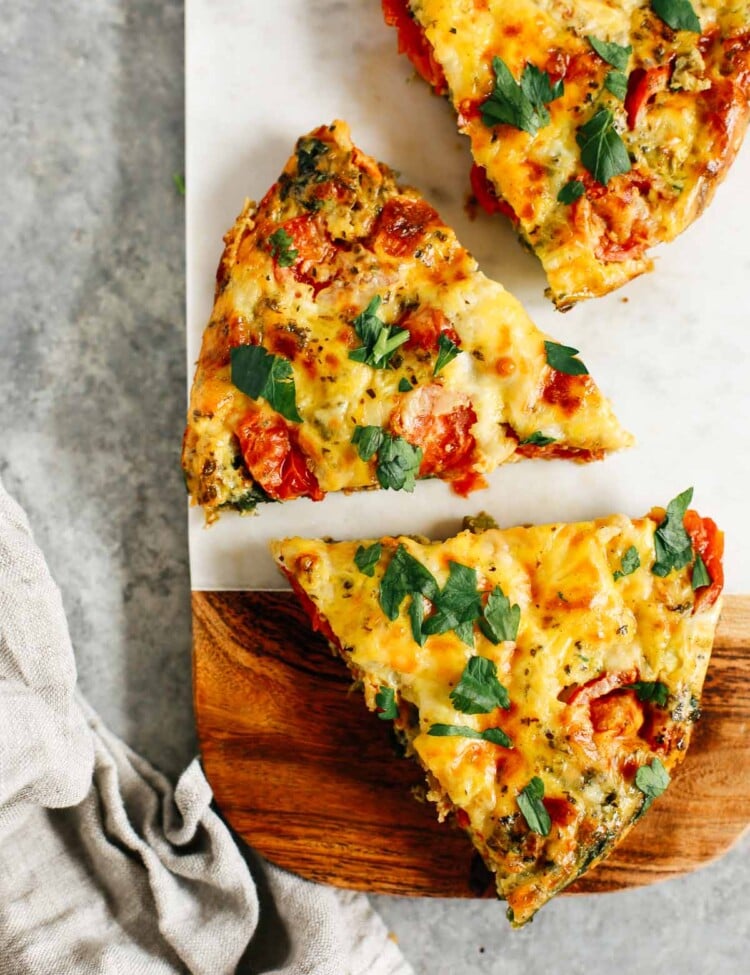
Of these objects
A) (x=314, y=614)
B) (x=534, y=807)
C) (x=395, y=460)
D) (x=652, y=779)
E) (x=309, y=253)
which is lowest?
(x=652, y=779)

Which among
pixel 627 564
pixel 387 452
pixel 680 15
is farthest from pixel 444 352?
pixel 680 15

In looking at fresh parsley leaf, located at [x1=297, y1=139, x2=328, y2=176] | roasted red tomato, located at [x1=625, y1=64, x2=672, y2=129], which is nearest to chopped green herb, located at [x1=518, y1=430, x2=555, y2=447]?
roasted red tomato, located at [x1=625, y1=64, x2=672, y2=129]

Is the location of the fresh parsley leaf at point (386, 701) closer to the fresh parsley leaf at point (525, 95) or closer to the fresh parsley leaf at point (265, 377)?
the fresh parsley leaf at point (265, 377)

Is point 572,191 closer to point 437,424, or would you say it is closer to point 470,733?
point 437,424

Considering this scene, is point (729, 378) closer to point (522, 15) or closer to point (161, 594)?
point (522, 15)

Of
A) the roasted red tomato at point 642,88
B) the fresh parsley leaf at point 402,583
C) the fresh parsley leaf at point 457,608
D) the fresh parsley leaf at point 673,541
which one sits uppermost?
the roasted red tomato at point 642,88

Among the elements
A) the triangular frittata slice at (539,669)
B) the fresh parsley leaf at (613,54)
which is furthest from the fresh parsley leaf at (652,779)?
the fresh parsley leaf at (613,54)

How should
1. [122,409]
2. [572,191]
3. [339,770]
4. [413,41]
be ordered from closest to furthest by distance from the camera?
[572,191], [413,41], [339,770], [122,409]

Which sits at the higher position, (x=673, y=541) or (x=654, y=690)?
(x=673, y=541)
